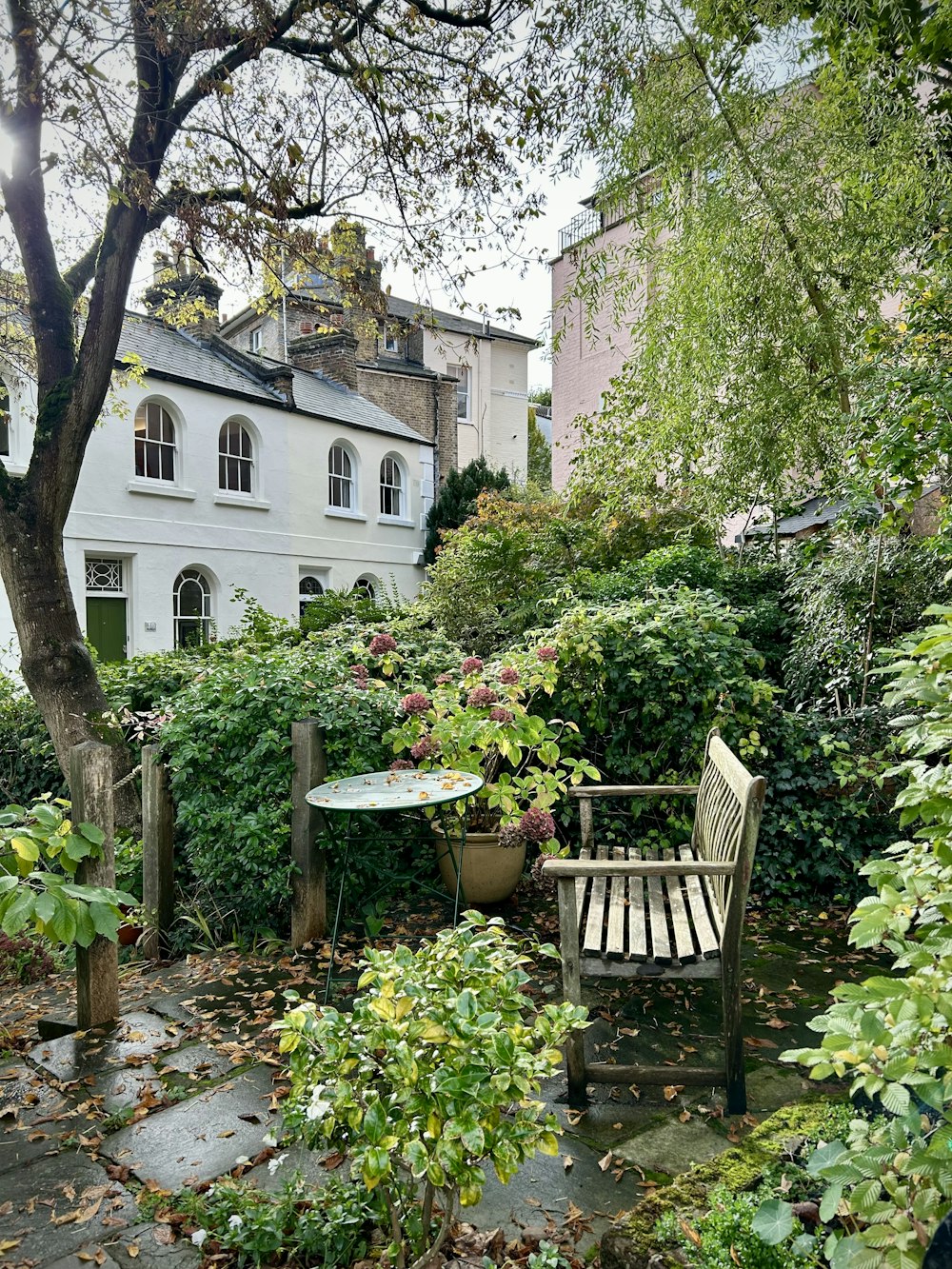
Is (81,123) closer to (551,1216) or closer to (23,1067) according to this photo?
(23,1067)

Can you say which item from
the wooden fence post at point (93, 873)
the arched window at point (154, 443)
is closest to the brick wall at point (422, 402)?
the arched window at point (154, 443)

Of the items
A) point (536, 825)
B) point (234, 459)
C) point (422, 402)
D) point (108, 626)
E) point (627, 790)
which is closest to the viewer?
point (627, 790)

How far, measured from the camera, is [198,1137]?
8.89ft

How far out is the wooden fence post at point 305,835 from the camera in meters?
4.33

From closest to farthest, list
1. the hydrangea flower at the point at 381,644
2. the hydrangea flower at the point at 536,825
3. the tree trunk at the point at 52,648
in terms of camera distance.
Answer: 1. the hydrangea flower at the point at 536,825
2. the hydrangea flower at the point at 381,644
3. the tree trunk at the point at 52,648

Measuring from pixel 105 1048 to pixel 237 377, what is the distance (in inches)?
667

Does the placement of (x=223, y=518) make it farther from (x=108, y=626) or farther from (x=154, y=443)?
(x=108, y=626)

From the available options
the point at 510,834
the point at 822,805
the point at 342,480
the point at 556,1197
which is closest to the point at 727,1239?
the point at 556,1197

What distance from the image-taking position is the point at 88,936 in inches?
104

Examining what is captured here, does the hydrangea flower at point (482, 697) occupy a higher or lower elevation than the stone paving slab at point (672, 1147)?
higher

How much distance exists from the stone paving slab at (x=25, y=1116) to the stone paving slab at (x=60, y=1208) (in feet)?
0.26

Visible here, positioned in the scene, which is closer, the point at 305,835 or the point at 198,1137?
the point at 198,1137

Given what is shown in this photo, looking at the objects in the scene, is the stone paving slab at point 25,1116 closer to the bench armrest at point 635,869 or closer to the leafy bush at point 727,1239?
the bench armrest at point 635,869

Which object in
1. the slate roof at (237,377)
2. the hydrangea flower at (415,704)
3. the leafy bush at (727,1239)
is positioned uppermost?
the slate roof at (237,377)
